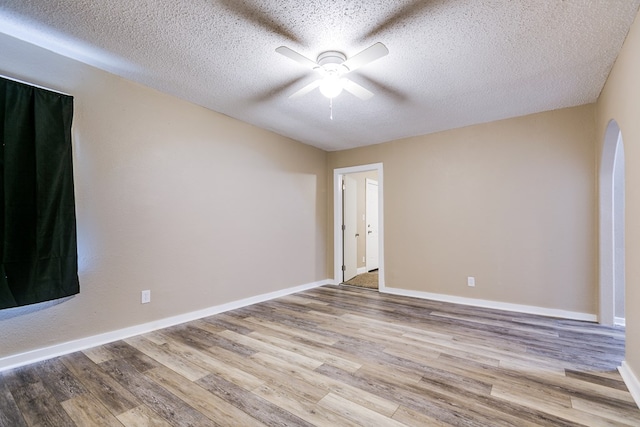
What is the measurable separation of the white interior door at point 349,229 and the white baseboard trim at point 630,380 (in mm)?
3754

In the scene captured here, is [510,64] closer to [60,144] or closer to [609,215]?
[609,215]

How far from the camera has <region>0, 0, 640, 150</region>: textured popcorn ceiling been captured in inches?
73.0

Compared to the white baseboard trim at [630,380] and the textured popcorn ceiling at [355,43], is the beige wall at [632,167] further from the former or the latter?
the textured popcorn ceiling at [355,43]

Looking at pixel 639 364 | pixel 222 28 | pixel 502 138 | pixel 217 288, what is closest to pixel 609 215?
pixel 502 138

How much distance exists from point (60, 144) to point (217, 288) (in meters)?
2.09

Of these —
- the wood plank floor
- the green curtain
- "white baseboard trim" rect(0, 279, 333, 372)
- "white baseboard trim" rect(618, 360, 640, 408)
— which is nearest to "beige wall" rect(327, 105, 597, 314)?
the wood plank floor

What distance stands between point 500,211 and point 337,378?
3047mm

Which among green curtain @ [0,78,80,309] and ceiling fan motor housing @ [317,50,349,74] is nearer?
green curtain @ [0,78,80,309]

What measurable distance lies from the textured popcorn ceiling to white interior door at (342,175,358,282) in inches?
94.5

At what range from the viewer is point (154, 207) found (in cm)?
301

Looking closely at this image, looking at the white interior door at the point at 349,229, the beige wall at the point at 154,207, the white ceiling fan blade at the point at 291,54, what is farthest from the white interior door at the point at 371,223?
the white ceiling fan blade at the point at 291,54

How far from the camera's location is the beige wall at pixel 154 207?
8.00 ft

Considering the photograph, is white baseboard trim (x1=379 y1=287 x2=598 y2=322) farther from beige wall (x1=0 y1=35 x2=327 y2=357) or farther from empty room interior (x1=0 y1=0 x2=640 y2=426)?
beige wall (x1=0 y1=35 x2=327 y2=357)

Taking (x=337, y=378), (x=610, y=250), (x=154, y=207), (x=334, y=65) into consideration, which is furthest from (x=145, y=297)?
(x=610, y=250)
